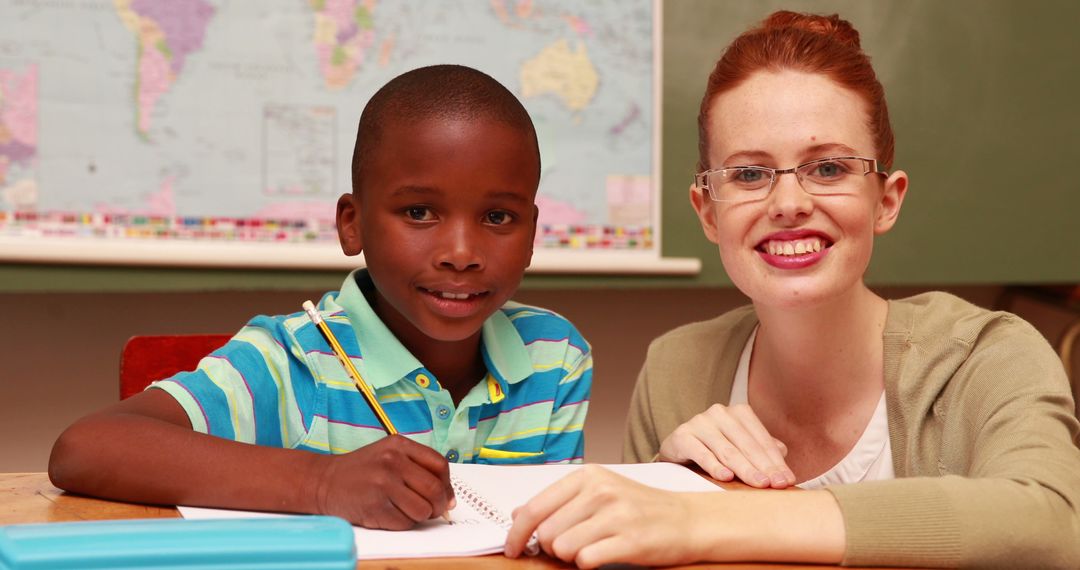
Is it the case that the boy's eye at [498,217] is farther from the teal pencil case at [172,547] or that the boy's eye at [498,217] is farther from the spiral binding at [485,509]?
the teal pencil case at [172,547]

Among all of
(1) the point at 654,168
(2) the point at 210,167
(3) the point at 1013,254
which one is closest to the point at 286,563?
(2) the point at 210,167

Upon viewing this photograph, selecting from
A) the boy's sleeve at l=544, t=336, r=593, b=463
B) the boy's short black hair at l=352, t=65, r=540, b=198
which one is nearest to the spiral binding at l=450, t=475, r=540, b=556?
the boy's sleeve at l=544, t=336, r=593, b=463

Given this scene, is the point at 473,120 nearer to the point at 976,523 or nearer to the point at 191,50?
the point at 976,523

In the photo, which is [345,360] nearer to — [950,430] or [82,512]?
[82,512]

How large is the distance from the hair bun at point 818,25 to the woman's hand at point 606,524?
0.80m

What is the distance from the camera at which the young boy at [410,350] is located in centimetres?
93

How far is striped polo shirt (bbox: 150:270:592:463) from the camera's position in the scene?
41.9 inches

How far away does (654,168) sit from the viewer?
2.69m

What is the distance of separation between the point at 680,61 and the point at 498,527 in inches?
79.5

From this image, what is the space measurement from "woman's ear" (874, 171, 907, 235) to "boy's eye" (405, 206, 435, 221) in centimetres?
60

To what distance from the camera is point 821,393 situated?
1463 millimetres

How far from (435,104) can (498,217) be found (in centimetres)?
14

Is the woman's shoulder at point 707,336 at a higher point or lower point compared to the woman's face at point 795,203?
lower

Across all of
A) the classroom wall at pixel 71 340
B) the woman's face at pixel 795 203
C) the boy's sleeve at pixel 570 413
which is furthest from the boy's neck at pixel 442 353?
the classroom wall at pixel 71 340
